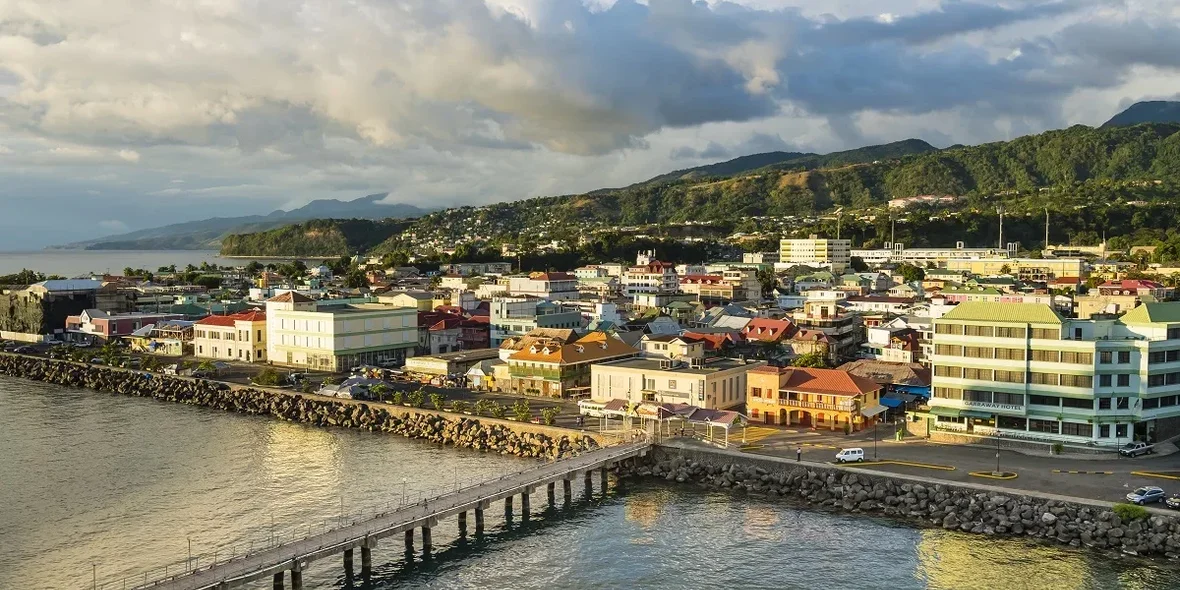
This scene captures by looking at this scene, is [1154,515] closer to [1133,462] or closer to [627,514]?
[1133,462]

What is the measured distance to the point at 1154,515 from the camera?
26469 millimetres

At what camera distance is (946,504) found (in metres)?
28.9

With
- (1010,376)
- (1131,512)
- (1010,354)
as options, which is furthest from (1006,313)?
(1131,512)

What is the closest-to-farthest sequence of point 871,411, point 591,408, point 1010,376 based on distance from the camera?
point 1010,376 < point 871,411 < point 591,408

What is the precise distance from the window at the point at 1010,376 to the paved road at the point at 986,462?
2.62m

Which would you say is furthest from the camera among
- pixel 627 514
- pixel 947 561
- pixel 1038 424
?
pixel 1038 424

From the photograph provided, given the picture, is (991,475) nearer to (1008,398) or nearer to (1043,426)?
(1043,426)

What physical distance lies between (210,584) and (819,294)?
64235 millimetres

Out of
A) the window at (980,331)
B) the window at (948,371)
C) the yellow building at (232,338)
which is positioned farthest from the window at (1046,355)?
the yellow building at (232,338)

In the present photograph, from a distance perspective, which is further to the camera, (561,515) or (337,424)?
(337,424)

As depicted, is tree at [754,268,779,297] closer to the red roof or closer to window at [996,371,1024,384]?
the red roof

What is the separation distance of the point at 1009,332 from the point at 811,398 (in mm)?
7868

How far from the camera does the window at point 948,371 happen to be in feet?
119

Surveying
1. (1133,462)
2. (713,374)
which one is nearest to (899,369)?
(713,374)
